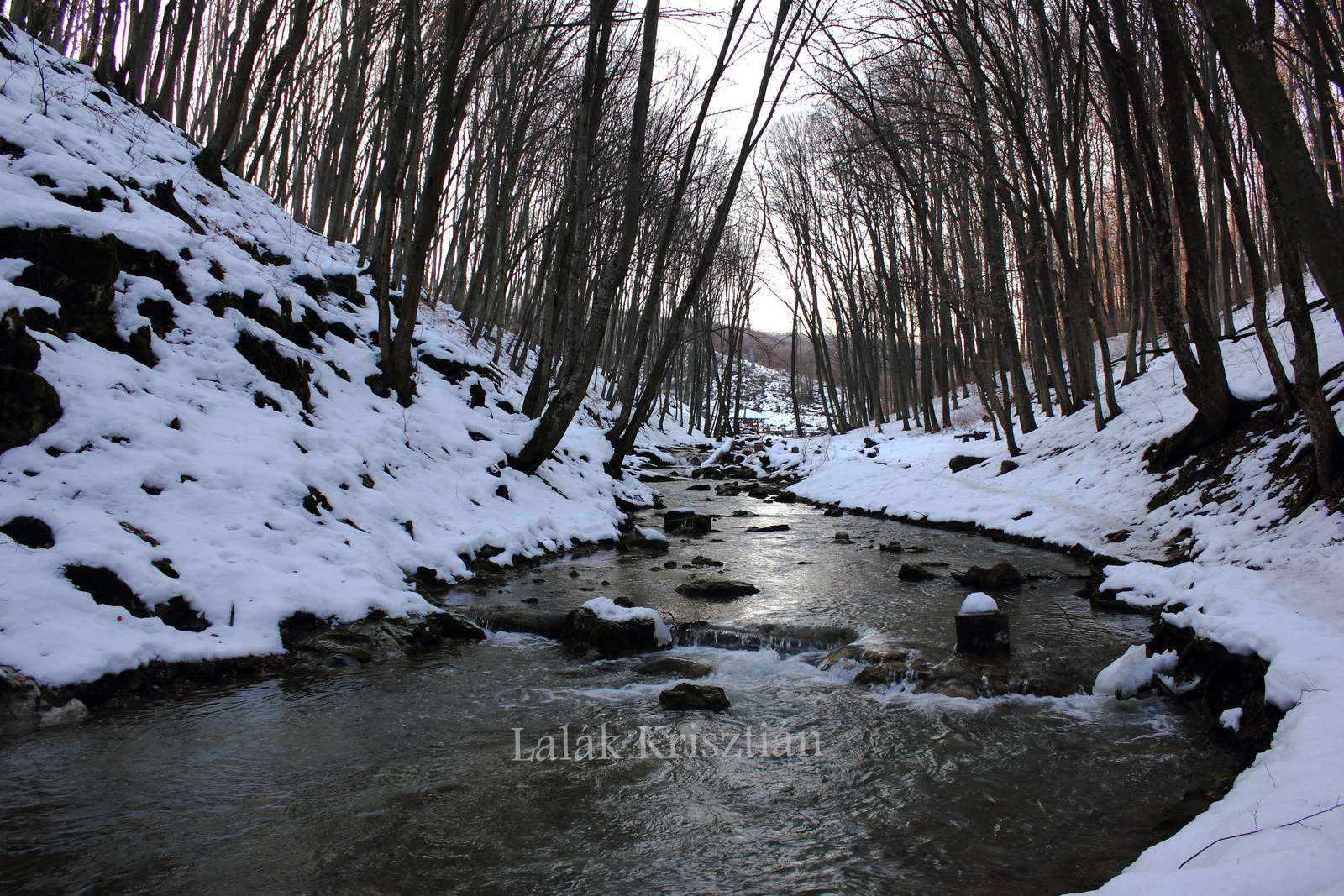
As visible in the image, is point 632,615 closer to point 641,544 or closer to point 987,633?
point 987,633

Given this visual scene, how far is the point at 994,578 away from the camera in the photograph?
651 centimetres

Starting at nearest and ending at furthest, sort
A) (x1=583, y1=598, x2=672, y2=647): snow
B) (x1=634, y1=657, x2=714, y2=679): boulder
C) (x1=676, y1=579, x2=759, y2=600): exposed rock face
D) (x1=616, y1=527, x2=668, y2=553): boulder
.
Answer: (x1=634, y1=657, x2=714, y2=679): boulder → (x1=583, y1=598, x2=672, y2=647): snow → (x1=676, y1=579, x2=759, y2=600): exposed rock face → (x1=616, y1=527, x2=668, y2=553): boulder

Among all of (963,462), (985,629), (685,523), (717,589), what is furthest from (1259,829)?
(963,462)

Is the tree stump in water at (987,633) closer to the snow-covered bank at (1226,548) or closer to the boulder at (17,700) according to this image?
the snow-covered bank at (1226,548)

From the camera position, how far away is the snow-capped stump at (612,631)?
495cm

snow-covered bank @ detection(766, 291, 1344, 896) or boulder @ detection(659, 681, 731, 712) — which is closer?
snow-covered bank @ detection(766, 291, 1344, 896)

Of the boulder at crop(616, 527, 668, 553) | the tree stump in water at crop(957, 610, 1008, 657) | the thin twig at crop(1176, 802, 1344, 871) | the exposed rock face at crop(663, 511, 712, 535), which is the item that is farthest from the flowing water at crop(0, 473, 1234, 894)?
the exposed rock face at crop(663, 511, 712, 535)

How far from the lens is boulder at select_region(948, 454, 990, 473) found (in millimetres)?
13641

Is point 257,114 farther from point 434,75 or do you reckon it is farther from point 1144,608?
point 1144,608

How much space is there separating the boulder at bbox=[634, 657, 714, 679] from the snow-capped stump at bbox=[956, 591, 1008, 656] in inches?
75.6

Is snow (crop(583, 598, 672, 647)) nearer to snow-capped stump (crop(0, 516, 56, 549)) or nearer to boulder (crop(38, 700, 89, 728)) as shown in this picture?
boulder (crop(38, 700, 89, 728))

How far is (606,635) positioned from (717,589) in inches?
79.0

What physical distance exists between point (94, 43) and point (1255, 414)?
17876mm

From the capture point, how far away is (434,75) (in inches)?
367
